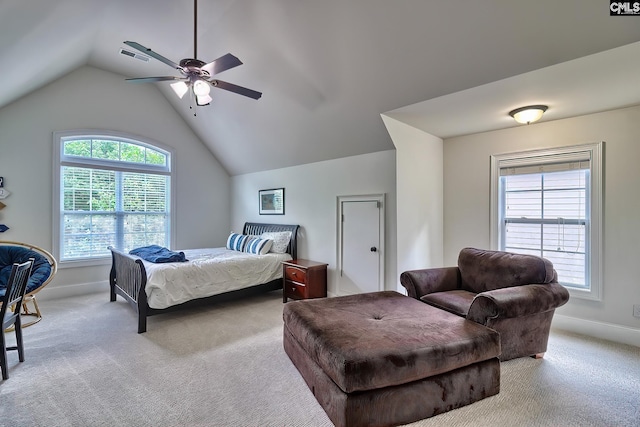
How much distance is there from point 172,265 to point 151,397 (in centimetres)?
176

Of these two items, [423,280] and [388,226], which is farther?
[388,226]

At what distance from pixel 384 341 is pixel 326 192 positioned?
303 cm

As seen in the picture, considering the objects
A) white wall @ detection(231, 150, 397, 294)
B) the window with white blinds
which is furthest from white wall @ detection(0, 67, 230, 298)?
Result: white wall @ detection(231, 150, 397, 294)

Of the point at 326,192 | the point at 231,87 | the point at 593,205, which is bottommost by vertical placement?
the point at 593,205

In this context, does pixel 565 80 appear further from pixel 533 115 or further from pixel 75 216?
pixel 75 216

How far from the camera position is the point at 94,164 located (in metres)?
4.99

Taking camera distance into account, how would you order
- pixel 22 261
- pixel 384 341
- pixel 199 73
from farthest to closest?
pixel 22 261
pixel 199 73
pixel 384 341

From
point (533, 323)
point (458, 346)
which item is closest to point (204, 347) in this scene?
point (458, 346)

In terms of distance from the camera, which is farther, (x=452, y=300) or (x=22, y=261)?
(x=22, y=261)

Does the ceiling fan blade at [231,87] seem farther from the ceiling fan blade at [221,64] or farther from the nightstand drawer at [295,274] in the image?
the nightstand drawer at [295,274]

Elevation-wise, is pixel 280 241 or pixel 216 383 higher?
pixel 280 241

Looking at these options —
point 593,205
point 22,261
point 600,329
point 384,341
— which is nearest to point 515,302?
Answer: point 384,341

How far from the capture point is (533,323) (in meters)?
2.67

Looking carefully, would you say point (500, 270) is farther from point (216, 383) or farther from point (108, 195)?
point (108, 195)
